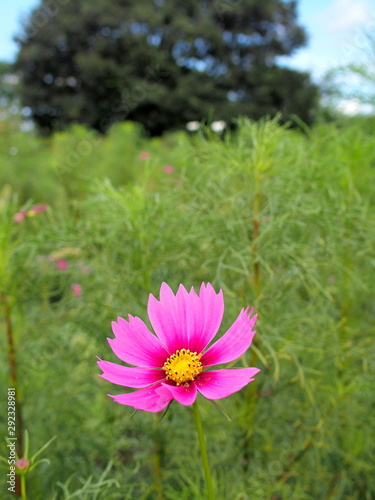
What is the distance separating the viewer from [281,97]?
Answer: 1080 cm

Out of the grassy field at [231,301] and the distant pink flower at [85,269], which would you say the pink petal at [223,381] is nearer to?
the grassy field at [231,301]

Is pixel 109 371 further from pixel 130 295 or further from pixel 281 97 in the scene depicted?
pixel 281 97

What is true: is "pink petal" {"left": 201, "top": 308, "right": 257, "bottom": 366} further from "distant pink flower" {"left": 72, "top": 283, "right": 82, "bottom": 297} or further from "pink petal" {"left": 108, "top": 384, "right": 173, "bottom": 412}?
"distant pink flower" {"left": 72, "top": 283, "right": 82, "bottom": 297}

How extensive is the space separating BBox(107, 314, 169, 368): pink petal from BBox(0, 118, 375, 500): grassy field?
1.00 ft

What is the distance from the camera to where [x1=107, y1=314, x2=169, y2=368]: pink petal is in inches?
13.1

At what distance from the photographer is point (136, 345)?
0.35m

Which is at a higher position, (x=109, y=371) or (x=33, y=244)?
(x=33, y=244)

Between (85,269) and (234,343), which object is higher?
(85,269)

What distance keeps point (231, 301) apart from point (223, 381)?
36 centimetres

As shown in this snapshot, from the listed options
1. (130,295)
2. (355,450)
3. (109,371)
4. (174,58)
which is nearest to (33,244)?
(130,295)

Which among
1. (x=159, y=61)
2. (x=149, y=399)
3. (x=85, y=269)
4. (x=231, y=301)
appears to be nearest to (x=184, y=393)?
(x=149, y=399)

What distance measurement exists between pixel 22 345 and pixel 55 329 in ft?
0.24

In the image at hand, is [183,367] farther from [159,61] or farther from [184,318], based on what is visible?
Answer: [159,61]

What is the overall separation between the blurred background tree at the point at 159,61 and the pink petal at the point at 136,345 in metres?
9.65
